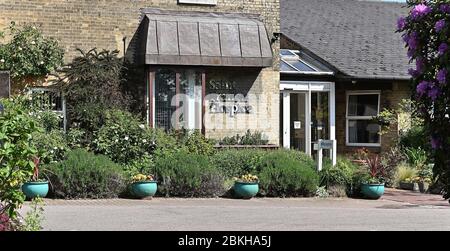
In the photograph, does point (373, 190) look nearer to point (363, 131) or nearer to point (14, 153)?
point (363, 131)

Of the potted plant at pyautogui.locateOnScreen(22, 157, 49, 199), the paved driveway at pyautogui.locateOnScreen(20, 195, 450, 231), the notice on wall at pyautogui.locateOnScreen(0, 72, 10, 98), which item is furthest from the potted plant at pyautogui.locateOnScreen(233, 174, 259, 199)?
the notice on wall at pyautogui.locateOnScreen(0, 72, 10, 98)

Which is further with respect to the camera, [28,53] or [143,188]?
[28,53]

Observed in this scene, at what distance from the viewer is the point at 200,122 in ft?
60.4

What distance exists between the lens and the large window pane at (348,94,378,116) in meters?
22.6

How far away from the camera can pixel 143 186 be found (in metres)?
14.2

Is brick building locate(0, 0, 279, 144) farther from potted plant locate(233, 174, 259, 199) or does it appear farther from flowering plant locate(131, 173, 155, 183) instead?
potted plant locate(233, 174, 259, 199)

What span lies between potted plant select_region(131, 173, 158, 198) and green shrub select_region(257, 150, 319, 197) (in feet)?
8.46

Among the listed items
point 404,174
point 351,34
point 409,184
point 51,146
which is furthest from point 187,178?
point 351,34

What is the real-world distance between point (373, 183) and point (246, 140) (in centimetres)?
429

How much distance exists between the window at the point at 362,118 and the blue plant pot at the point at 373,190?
22.1ft

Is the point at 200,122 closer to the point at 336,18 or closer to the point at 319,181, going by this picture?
the point at 319,181
